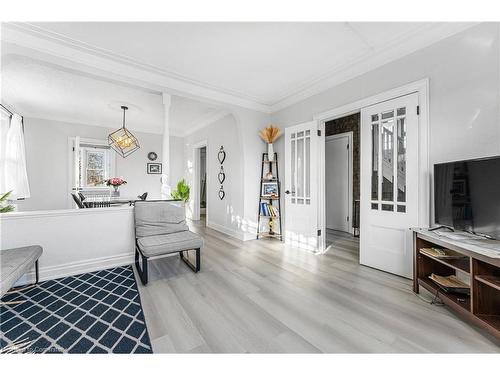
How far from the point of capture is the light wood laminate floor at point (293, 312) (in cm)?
145

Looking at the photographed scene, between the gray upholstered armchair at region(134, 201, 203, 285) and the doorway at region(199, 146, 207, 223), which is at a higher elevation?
the doorway at region(199, 146, 207, 223)

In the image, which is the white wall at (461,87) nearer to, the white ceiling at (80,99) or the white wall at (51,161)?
the white ceiling at (80,99)


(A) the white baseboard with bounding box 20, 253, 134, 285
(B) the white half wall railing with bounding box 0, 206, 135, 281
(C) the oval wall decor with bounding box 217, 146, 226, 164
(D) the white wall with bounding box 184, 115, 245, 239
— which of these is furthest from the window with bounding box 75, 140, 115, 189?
(A) the white baseboard with bounding box 20, 253, 134, 285

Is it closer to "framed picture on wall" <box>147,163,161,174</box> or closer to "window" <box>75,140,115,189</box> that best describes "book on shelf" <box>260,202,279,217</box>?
"framed picture on wall" <box>147,163,161,174</box>

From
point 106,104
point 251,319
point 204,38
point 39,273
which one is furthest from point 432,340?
point 106,104

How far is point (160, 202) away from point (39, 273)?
1456 mm

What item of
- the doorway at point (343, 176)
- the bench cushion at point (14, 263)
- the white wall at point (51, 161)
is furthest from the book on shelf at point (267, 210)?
the white wall at point (51, 161)

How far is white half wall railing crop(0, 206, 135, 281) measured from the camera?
2322 millimetres

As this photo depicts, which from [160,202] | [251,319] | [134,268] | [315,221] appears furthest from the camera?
[315,221]

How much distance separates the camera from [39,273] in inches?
93.7

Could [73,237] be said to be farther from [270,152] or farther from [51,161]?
[51,161]

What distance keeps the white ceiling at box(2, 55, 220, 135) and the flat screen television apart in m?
3.43

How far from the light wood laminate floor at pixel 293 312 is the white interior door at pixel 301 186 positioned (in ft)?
2.54

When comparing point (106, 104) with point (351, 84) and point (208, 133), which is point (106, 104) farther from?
point (351, 84)
